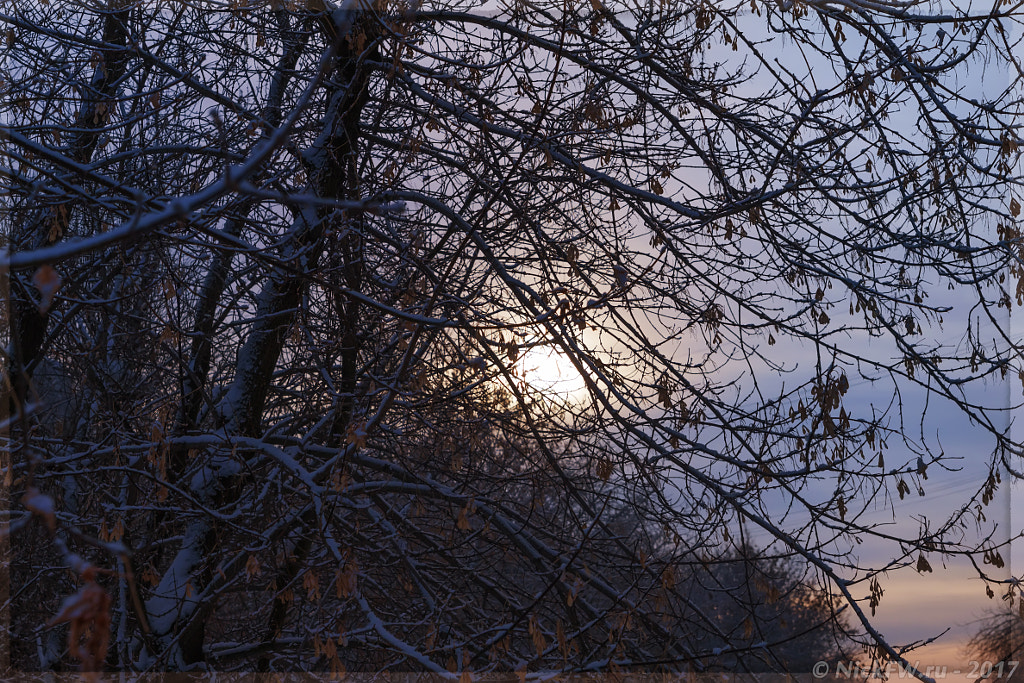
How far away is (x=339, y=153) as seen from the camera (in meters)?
5.55

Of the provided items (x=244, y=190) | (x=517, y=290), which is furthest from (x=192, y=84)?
(x=244, y=190)

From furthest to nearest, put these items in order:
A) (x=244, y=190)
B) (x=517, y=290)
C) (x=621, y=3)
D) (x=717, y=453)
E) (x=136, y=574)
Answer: (x=621, y=3) < (x=136, y=574) < (x=517, y=290) < (x=717, y=453) < (x=244, y=190)

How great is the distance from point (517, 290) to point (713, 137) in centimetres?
179

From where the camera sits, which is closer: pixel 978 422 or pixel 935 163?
pixel 978 422

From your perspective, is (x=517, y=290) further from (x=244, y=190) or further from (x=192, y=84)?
(x=244, y=190)

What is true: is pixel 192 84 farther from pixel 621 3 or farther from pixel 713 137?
pixel 713 137

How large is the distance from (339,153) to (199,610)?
3073 mm

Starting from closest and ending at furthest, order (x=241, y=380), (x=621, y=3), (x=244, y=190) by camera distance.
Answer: (x=244, y=190), (x=621, y=3), (x=241, y=380)

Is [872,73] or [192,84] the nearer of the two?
[872,73]

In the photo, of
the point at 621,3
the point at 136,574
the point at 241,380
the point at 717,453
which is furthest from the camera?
the point at 241,380

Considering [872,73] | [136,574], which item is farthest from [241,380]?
[872,73]

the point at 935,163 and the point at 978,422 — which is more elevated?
the point at 935,163

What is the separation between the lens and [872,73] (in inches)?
173

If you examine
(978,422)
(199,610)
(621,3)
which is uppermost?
(621,3)
